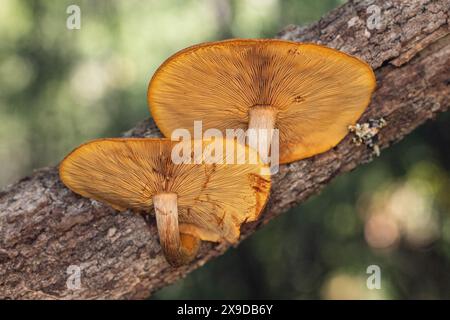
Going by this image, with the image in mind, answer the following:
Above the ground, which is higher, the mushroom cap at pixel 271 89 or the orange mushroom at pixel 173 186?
the mushroom cap at pixel 271 89

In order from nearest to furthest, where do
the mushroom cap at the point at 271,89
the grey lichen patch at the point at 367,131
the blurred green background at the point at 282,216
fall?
the mushroom cap at the point at 271,89
the grey lichen patch at the point at 367,131
the blurred green background at the point at 282,216

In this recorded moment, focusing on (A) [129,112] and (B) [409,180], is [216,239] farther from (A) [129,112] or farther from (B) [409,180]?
(A) [129,112]

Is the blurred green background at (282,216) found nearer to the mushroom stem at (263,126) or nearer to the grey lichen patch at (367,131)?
the grey lichen patch at (367,131)

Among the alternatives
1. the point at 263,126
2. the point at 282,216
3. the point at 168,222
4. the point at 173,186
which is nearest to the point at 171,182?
the point at 173,186

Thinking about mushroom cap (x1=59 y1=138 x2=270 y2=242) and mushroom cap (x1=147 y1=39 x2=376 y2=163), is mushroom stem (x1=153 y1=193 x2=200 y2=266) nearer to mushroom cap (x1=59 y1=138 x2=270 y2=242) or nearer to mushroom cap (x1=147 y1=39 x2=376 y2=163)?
mushroom cap (x1=59 y1=138 x2=270 y2=242)

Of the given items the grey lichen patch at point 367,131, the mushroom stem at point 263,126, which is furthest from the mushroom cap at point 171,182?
the grey lichen patch at point 367,131

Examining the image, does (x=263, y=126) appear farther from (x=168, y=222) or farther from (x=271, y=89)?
(x=168, y=222)

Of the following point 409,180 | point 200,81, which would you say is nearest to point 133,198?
point 200,81
